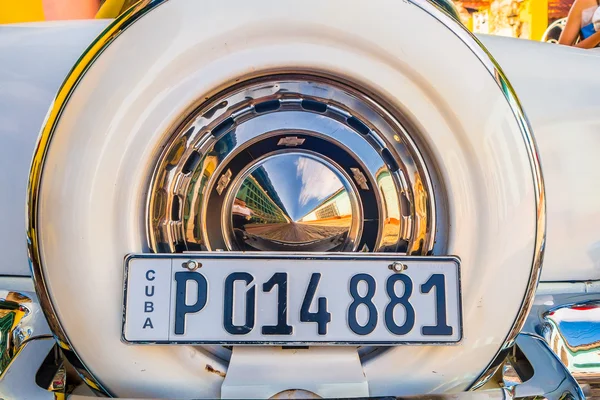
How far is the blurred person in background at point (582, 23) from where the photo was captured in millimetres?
2254

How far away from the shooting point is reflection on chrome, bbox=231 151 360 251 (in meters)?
1.07

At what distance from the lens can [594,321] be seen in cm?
121

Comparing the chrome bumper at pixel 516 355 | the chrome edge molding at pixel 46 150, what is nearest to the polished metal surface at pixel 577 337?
the chrome bumper at pixel 516 355

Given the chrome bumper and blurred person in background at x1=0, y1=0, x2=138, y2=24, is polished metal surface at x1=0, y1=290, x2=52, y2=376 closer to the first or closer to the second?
the chrome bumper

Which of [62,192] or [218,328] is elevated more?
[62,192]

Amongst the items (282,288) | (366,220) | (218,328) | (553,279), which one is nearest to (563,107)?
(553,279)

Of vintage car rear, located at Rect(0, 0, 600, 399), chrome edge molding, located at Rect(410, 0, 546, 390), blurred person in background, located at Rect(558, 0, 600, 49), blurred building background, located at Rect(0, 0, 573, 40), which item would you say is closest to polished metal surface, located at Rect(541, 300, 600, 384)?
vintage car rear, located at Rect(0, 0, 600, 399)

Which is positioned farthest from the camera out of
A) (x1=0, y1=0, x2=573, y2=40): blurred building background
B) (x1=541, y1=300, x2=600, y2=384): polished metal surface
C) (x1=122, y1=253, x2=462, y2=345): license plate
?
(x1=0, y1=0, x2=573, y2=40): blurred building background

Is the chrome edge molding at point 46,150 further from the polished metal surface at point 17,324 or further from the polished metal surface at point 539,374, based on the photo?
the polished metal surface at point 539,374

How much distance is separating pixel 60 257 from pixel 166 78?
14.7 inches

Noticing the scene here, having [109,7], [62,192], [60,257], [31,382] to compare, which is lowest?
[31,382]

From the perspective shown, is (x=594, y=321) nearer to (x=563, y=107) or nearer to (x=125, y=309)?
(x=563, y=107)

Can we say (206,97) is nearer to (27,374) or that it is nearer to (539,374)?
(27,374)

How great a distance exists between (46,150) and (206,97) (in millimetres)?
302
